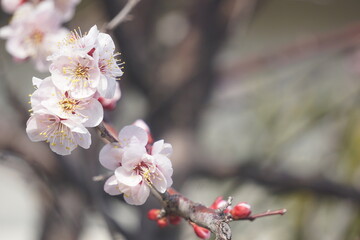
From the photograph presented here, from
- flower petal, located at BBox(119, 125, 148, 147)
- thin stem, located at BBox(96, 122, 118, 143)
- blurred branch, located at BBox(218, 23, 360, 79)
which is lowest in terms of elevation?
thin stem, located at BBox(96, 122, 118, 143)

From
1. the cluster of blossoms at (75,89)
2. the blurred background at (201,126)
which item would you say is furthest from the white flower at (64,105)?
the blurred background at (201,126)

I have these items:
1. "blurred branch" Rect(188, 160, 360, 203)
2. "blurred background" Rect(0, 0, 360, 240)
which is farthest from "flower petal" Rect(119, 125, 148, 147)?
"blurred branch" Rect(188, 160, 360, 203)

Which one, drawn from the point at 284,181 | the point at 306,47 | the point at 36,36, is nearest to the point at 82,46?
the point at 36,36

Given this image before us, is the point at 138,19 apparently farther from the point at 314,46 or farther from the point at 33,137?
the point at 33,137

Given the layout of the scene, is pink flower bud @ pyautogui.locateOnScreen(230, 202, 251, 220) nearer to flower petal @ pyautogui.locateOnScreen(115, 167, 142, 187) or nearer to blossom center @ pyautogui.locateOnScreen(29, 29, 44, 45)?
flower petal @ pyautogui.locateOnScreen(115, 167, 142, 187)

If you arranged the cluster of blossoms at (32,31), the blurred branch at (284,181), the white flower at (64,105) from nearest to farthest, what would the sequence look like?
the white flower at (64,105) → the cluster of blossoms at (32,31) → the blurred branch at (284,181)

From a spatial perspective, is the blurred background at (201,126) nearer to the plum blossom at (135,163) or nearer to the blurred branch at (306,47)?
the blurred branch at (306,47)
